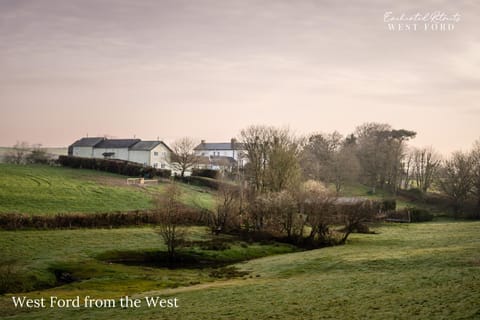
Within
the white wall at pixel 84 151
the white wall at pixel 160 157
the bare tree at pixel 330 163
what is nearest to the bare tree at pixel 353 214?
the bare tree at pixel 330 163

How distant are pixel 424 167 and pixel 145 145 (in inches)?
2856

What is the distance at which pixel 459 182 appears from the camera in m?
83.7

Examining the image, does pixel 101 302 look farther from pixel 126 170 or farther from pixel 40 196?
pixel 126 170

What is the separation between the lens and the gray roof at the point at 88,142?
11462 centimetres

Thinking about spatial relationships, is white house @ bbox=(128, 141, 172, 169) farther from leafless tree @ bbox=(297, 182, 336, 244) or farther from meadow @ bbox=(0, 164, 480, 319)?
leafless tree @ bbox=(297, 182, 336, 244)

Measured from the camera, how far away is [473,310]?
1441cm

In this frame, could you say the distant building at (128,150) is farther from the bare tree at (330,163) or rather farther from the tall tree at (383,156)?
the tall tree at (383,156)

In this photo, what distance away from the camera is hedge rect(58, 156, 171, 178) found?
82.9m

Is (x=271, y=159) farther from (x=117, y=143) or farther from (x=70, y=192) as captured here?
(x=117, y=143)

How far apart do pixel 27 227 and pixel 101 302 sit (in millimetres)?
27077

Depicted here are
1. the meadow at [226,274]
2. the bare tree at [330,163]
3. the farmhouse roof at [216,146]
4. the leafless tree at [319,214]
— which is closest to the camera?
the meadow at [226,274]

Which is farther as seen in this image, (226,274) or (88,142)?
(88,142)

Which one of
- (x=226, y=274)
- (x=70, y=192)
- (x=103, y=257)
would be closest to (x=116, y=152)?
(x=70, y=192)

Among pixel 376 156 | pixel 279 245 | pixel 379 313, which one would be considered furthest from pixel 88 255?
pixel 376 156
